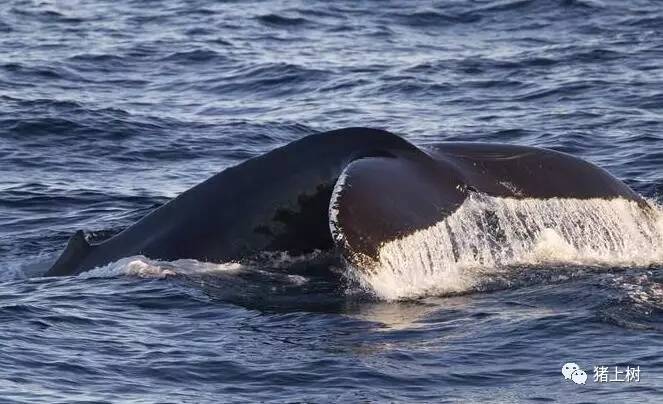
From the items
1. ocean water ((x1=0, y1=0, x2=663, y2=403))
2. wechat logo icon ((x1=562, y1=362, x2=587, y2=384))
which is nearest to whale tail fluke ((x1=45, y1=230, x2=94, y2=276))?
ocean water ((x1=0, y1=0, x2=663, y2=403))

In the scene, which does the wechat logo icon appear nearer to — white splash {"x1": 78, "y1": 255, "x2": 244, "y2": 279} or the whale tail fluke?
white splash {"x1": 78, "y1": 255, "x2": 244, "y2": 279}

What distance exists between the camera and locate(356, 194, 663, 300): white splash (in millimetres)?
9016

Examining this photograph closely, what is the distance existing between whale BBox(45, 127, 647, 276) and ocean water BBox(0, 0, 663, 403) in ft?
0.41

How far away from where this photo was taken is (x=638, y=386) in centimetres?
794

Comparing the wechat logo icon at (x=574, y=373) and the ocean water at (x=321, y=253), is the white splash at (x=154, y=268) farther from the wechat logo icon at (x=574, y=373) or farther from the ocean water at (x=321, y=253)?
the wechat logo icon at (x=574, y=373)

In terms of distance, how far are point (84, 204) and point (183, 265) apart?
4648 mm

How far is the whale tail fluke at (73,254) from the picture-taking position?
10469 mm

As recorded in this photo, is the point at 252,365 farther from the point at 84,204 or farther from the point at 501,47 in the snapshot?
the point at 501,47

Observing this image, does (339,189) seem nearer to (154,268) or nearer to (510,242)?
(510,242)

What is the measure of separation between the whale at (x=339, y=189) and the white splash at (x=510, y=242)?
0.25 feet

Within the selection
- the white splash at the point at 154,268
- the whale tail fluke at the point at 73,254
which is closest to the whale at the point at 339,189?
the white splash at the point at 154,268

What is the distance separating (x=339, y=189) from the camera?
343 inches

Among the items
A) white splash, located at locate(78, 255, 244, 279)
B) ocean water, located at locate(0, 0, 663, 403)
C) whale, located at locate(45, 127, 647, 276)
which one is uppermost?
whale, located at locate(45, 127, 647, 276)

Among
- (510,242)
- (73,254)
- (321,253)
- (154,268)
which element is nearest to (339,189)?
(321,253)
